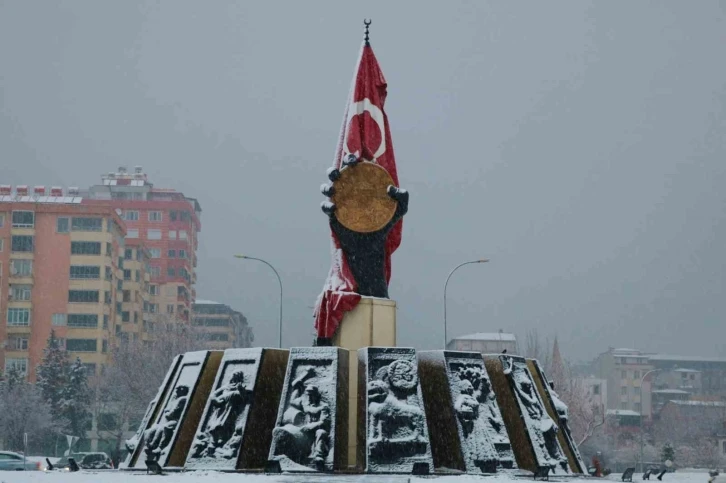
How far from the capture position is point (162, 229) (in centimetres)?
11094

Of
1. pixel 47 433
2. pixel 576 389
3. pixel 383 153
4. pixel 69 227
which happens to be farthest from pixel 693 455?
pixel 383 153

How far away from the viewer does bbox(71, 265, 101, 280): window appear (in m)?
80.8

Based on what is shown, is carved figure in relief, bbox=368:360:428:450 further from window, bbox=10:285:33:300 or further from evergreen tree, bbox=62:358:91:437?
window, bbox=10:285:33:300

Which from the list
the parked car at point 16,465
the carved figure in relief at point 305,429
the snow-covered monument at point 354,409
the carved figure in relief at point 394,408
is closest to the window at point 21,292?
the parked car at point 16,465

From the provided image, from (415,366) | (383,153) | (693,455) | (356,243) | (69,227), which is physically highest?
(69,227)

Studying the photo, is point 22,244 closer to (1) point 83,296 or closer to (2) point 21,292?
(2) point 21,292

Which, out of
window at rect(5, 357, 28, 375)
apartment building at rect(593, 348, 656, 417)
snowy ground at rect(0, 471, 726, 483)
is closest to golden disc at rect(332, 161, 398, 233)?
snowy ground at rect(0, 471, 726, 483)

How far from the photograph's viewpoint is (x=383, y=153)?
19.3 meters

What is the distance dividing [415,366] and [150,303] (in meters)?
88.7

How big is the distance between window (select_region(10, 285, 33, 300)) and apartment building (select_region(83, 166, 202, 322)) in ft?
85.2

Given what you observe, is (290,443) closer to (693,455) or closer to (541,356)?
(541,356)

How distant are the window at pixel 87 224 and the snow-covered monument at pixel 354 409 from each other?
65928 mm

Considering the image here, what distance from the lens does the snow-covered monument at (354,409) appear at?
48.6ft

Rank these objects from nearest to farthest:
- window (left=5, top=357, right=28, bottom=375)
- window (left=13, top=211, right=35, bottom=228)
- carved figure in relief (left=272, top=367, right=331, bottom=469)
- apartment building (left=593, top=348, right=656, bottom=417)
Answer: carved figure in relief (left=272, top=367, right=331, bottom=469) → window (left=5, top=357, right=28, bottom=375) → window (left=13, top=211, right=35, bottom=228) → apartment building (left=593, top=348, right=656, bottom=417)
